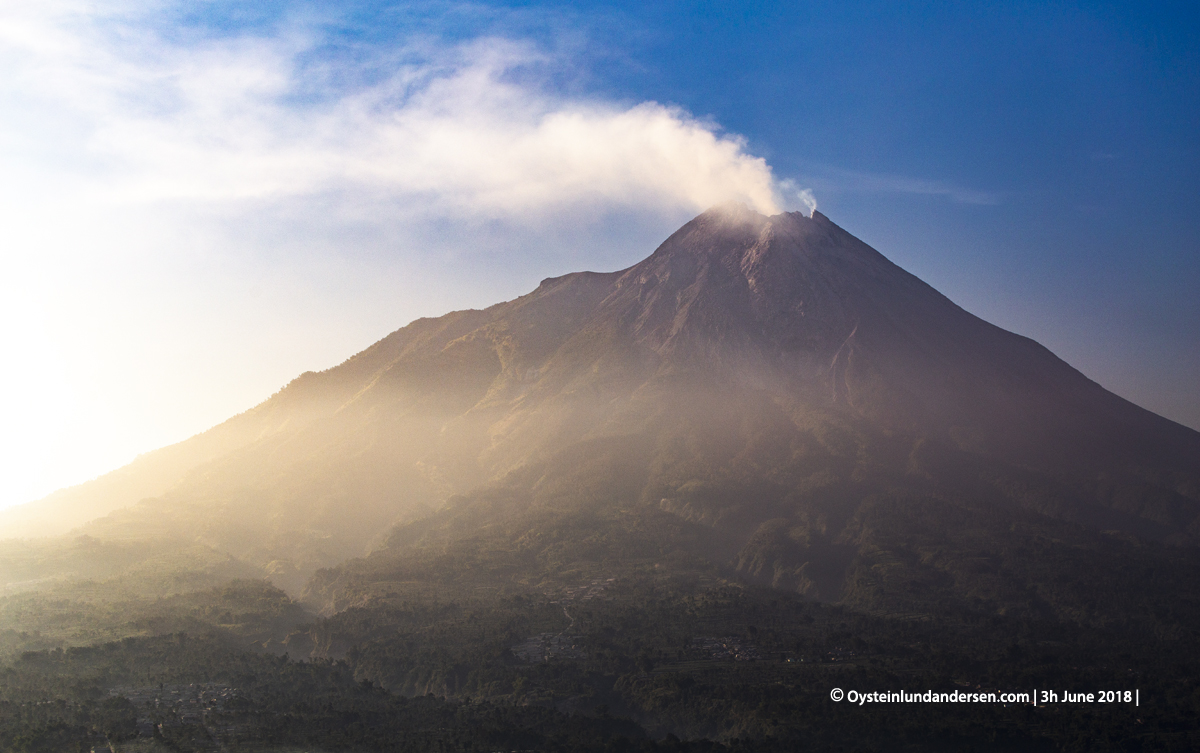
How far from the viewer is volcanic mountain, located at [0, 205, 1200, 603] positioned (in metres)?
94.0

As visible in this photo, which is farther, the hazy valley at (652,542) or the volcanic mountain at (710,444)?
the volcanic mountain at (710,444)

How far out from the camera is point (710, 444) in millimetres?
111500

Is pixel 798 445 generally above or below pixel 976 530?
above

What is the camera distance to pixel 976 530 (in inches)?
3568

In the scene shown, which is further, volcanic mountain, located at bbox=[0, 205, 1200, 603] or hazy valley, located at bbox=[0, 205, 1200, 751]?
volcanic mountain, located at bbox=[0, 205, 1200, 603]

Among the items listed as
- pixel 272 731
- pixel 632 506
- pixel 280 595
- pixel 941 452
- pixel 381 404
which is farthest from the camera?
pixel 381 404

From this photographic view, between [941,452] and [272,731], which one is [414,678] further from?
[941,452]

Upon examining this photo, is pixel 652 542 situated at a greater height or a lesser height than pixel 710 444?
lesser

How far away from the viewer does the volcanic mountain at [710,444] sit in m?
94.0

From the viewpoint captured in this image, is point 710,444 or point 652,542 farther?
point 710,444

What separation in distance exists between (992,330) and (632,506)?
268 feet

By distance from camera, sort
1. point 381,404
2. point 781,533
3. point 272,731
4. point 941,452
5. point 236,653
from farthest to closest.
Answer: point 381,404, point 941,452, point 781,533, point 236,653, point 272,731

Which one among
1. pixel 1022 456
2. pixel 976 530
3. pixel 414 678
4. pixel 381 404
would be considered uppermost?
pixel 381 404

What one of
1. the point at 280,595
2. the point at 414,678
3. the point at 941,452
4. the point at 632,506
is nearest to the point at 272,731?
the point at 414,678
